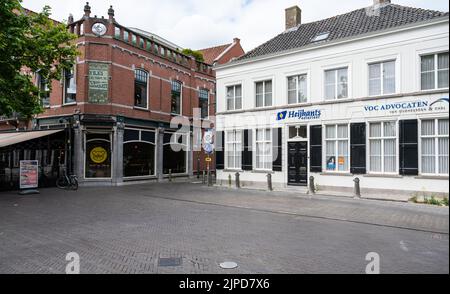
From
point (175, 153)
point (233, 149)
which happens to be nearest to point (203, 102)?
point (175, 153)

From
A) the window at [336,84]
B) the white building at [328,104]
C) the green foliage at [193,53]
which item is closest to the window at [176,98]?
the green foliage at [193,53]

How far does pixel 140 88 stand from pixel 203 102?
290 inches

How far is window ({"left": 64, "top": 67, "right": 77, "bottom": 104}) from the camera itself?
19578 mm

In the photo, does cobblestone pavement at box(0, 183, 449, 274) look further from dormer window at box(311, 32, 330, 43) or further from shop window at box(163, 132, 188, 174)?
shop window at box(163, 132, 188, 174)

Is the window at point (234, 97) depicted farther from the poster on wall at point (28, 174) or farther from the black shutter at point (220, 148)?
the poster on wall at point (28, 174)

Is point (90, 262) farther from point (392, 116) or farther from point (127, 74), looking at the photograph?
point (127, 74)

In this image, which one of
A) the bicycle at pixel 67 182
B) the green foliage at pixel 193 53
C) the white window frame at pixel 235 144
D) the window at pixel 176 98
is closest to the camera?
the bicycle at pixel 67 182

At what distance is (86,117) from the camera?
1889 centimetres

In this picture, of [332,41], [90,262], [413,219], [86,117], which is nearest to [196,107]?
[86,117]

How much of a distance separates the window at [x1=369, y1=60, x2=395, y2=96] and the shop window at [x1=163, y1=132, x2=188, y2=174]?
14877 mm

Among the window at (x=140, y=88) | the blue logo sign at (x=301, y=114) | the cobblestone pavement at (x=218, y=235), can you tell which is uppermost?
the window at (x=140, y=88)

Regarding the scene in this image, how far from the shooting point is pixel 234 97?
19.3 m

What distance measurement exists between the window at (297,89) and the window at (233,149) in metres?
3.75

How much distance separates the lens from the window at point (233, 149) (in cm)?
1884
